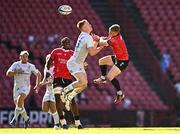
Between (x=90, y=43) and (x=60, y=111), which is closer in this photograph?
(x=90, y=43)

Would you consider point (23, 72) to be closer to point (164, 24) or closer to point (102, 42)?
point (102, 42)

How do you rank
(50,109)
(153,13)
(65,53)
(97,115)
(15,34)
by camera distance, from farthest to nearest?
(153,13) < (15,34) < (97,115) < (50,109) < (65,53)

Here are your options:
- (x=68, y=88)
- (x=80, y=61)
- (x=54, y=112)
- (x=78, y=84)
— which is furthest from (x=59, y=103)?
(x=54, y=112)

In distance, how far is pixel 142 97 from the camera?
25.3 meters

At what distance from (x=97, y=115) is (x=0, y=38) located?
4.42m

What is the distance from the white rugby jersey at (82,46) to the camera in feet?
50.0

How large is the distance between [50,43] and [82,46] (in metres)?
10.1

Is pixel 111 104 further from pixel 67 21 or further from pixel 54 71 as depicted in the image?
pixel 54 71

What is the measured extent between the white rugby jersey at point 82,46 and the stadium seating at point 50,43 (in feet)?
28.5

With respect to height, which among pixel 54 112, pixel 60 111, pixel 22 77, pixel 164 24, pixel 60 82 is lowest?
pixel 54 112

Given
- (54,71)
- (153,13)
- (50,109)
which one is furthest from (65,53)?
(153,13)

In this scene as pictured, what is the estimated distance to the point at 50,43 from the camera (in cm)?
2538

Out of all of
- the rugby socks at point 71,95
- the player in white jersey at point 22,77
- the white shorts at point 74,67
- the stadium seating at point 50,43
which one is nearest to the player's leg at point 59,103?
the rugby socks at point 71,95

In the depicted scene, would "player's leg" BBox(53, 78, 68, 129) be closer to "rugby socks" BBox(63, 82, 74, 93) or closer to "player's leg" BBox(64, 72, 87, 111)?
"rugby socks" BBox(63, 82, 74, 93)
